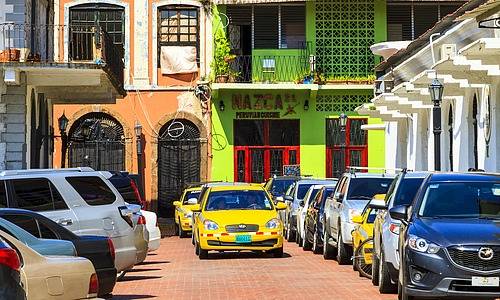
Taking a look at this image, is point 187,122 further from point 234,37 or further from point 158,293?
point 158,293

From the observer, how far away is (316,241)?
28.3 metres

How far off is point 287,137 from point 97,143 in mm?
7411

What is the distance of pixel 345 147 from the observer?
47.4 metres

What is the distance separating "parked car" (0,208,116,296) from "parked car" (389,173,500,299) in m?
3.73

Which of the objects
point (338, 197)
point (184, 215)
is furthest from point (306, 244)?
point (184, 215)

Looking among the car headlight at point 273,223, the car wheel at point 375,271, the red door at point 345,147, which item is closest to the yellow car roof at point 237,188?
the car headlight at point 273,223

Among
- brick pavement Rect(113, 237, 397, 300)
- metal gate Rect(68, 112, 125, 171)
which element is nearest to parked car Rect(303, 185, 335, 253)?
brick pavement Rect(113, 237, 397, 300)

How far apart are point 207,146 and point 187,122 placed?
1270 millimetres

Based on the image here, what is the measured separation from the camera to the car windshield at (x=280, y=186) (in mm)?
40362

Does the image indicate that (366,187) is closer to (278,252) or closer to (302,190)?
(278,252)

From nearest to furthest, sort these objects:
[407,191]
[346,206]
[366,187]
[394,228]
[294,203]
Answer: [394,228] < [407,191] < [346,206] < [366,187] < [294,203]

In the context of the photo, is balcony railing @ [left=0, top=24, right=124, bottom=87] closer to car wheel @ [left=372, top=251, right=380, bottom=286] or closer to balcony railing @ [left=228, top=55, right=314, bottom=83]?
balcony railing @ [left=228, top=55, right=314, bottom=83]

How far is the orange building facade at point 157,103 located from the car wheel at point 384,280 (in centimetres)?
2945

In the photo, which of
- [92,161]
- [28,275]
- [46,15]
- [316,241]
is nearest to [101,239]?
[28,275]
